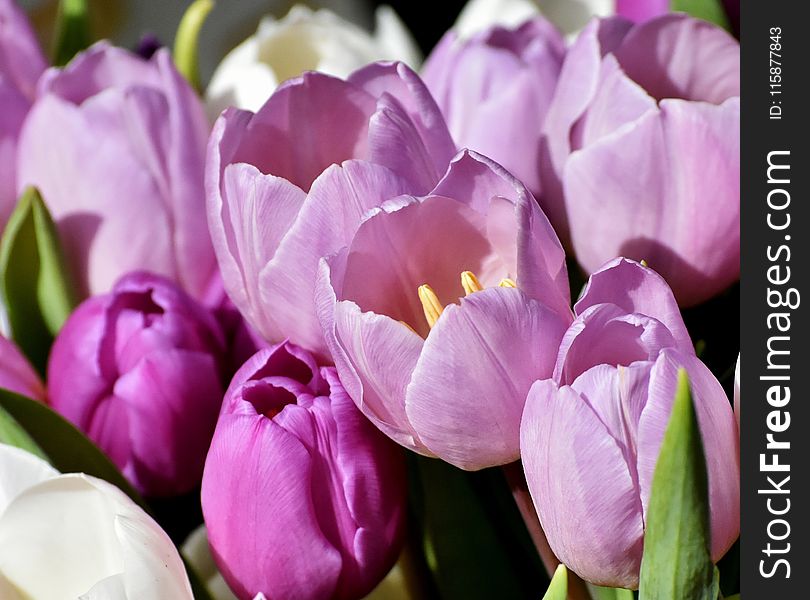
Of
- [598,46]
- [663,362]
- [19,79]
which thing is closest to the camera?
[663,362]

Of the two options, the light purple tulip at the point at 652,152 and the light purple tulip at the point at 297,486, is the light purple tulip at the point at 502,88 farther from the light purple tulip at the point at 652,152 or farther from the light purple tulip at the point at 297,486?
the light purple tulip at the point at 297,486

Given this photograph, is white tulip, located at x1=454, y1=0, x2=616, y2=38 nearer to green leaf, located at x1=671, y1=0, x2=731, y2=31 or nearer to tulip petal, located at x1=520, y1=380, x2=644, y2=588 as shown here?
green leaf, located at x1=671, y1=0, x2=731, y2=31

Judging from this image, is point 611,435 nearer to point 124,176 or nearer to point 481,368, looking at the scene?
point 481,368

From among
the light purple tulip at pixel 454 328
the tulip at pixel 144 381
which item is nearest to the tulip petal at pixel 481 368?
the light purple tulip at pixel 454 328

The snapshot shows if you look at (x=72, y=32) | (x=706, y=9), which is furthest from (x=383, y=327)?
(x=72, y=32)

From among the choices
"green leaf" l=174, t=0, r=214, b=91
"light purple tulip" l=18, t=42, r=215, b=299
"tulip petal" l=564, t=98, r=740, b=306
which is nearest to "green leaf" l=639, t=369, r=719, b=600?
"tulip petal" l=564, t=98, r=740, b=306

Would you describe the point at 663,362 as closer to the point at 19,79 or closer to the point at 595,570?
the point at 595,570
